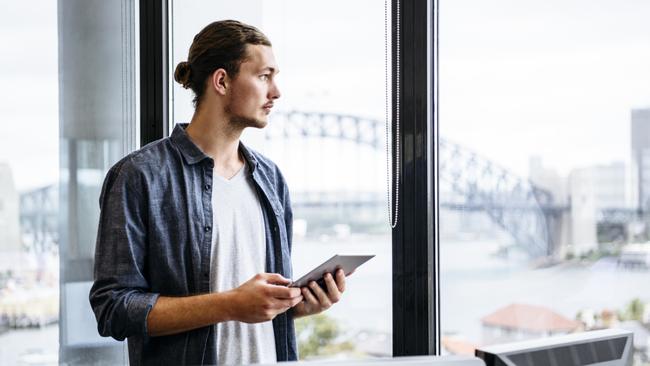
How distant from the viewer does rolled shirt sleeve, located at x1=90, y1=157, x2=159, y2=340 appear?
1.75 m

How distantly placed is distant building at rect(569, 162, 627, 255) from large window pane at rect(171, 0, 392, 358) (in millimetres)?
507

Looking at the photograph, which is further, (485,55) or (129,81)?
(129,81)

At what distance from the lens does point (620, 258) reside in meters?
1.97

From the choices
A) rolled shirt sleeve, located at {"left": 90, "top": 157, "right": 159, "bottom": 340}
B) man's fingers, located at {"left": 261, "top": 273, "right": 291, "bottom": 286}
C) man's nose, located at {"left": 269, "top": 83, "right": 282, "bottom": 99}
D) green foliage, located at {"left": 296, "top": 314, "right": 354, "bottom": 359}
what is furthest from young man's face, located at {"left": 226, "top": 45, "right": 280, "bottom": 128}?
green foliage, located at {"left": 296, "top": 314, "right": 354, "bottom": 359}

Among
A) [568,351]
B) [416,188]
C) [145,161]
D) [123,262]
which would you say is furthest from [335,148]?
[568,351]

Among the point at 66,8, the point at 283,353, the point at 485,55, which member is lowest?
the point at 283,353

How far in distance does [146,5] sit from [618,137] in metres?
1.50

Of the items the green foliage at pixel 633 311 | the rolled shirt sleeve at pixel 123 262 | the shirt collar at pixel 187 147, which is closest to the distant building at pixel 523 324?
the green foliage at pixel 633 311

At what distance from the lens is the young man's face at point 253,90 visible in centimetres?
196

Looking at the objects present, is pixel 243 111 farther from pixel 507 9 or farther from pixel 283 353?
pixel 507 9

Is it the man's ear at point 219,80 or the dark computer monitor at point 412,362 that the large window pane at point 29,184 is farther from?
the dark computer monitor at point 412,362

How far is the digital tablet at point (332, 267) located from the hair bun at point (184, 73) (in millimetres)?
611

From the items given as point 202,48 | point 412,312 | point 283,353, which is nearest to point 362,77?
point 202,48

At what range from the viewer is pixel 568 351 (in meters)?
1.15
